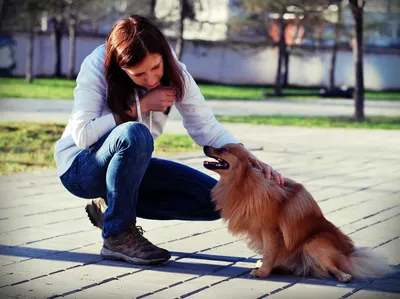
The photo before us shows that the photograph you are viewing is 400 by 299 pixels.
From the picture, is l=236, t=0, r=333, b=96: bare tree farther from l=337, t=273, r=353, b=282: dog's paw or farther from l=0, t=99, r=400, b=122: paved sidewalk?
l=337, t=273, r=353, b=282: dog's paw

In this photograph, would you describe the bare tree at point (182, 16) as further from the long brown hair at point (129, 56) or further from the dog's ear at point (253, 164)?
the dog's ear at point (253, 164)

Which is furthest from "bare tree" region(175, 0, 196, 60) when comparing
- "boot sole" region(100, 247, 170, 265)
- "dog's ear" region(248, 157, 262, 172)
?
"dog's ear" region(248, 157, 262, 172)

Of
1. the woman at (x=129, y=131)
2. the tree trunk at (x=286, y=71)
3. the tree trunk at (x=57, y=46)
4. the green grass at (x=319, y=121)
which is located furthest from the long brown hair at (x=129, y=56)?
the tree trunk at (x=57, y=46)

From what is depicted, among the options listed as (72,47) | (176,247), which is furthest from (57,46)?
(176,247)

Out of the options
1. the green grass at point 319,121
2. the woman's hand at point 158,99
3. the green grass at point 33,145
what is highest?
the woman's hand at point 158,99

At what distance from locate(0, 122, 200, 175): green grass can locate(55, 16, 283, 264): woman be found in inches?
144

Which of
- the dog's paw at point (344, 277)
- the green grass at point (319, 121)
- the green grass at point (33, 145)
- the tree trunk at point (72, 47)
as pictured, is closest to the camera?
the dog's paw at point (344, 277)

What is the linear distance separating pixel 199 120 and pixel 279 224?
2.76 ft

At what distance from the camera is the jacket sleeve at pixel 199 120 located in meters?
4.75

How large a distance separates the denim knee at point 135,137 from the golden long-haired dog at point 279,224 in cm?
32

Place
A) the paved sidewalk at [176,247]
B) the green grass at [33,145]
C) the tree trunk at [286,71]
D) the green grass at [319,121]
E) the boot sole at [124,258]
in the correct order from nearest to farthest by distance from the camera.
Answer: the paved sidewalk at [176,247] → the boot sole at [124,258] → the green grass at [33,145] → the green grass at [319,121] → the tree trunk at [286,71]

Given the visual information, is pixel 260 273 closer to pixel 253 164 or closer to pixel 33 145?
pixel 253 164

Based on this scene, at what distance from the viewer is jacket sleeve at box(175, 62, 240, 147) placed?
187 inches

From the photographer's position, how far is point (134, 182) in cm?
447
